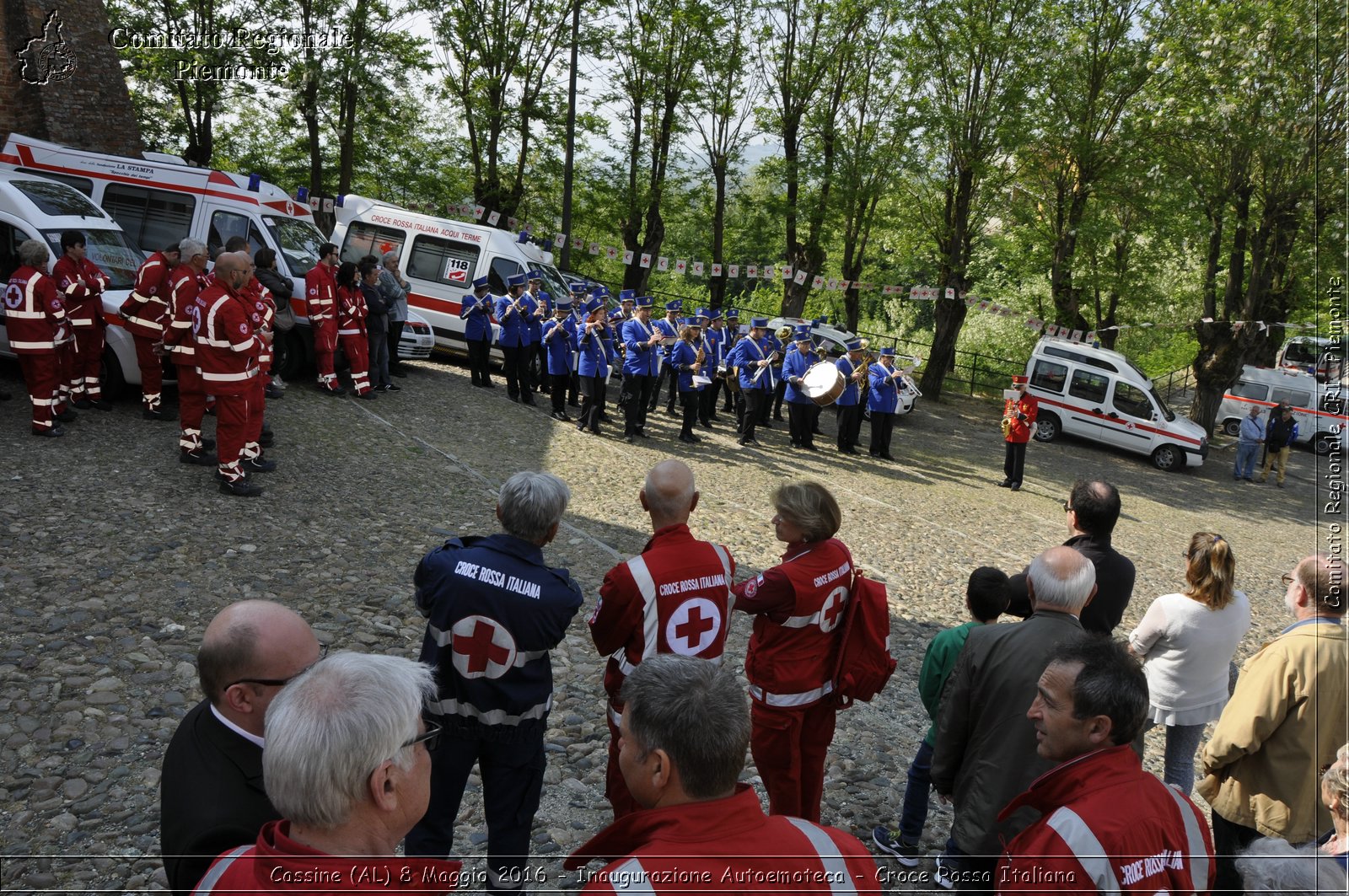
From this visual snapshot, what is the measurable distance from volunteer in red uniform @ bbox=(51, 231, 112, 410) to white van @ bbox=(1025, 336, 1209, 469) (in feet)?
63.2

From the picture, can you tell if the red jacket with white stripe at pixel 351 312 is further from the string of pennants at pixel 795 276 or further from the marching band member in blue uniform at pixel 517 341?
the string of pennants at pixel 795 276

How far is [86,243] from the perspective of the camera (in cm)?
988

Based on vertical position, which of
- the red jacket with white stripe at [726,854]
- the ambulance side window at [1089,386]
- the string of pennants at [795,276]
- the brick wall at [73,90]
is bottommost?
Result: the red jacket with white stripe at [726,854]

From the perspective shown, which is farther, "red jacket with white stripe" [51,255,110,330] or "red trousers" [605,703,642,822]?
"red jacket with white stripe" [51,255,110,330]

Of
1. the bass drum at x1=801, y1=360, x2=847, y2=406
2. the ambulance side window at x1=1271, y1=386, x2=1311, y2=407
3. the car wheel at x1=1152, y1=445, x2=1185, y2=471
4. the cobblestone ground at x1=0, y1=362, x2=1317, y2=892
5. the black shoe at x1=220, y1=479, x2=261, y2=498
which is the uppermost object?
the ambulance side window at x1=1271, y1=386, x2=1311, y2=407

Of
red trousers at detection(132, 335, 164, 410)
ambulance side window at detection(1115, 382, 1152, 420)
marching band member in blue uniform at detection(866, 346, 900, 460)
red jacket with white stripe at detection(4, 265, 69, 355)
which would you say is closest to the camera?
red jacket with white stripe at detection(4, 265, 69, 355)

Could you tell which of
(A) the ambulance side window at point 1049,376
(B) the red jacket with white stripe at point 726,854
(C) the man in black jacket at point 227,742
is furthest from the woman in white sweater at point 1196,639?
(A) the ambulance side window at point 1049,376

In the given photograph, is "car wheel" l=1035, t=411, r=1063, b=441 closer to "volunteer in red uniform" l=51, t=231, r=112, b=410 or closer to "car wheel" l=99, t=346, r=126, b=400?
"car wheel" l=99, t=346, r=126, b=400

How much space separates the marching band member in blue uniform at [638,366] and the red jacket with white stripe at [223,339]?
6.61 meters

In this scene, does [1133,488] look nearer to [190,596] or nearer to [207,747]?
[190,596]

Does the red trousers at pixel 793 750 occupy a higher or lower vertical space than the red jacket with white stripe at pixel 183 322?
lower

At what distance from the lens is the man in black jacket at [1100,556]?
4699 mm

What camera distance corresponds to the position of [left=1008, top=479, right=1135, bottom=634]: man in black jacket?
15.4 ft

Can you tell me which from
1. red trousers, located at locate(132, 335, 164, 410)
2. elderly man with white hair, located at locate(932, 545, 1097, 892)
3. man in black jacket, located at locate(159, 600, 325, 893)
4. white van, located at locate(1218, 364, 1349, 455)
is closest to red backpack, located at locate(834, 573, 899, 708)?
elderly man with white hair, located at locate(932, 545, 1097, 892)
